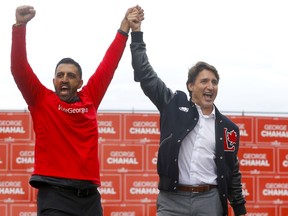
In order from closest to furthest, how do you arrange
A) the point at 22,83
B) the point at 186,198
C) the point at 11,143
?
the point at 22,83
the point at 186,198
the point at 11,143

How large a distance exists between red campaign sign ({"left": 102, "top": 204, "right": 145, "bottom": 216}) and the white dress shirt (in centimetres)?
487

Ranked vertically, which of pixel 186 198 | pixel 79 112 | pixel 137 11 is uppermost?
pixel 137 11

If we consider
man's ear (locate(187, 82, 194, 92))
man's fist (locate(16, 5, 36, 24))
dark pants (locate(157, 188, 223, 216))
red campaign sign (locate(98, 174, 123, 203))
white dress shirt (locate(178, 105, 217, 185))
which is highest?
man's fist (locate(16, 5, 36, 24))

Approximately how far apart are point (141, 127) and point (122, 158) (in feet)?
1.52

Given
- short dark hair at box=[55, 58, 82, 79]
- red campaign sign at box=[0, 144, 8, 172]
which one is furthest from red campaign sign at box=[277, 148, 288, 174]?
short dark hair at box=[55, 58, 82, 79]

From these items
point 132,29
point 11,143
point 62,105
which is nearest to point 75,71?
point 62,105

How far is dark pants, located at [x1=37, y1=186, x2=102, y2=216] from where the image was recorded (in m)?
3.53

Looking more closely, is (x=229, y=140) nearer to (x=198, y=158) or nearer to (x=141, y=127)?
(x=198, y=158)

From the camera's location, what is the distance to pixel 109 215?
28.6ft

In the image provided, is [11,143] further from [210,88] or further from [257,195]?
[210,88]

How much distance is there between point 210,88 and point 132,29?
1.86 feet

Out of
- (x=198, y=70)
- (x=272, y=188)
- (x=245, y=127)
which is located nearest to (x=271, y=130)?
(x=245, y=127)

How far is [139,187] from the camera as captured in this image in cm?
876

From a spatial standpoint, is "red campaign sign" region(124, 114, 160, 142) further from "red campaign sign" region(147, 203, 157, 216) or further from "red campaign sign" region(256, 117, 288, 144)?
"red campaign sign" region(256, 117, 288, 144)
